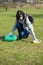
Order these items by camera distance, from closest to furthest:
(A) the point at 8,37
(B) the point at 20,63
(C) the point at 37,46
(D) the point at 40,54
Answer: (B) the point at 20,63 → (D) the point at 40,54 → (C) the point at 37,46 → (A) the point at 8,37

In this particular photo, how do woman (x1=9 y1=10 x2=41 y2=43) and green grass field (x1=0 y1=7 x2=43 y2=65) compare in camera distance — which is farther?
woman (x1=9 y1=10 x2=41 y2=43)

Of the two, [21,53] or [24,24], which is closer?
[21,53]

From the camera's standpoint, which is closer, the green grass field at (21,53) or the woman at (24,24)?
the green grass field at (21,53)

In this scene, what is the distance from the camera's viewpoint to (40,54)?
23.5 ft

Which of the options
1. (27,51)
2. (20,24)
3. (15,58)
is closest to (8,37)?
(20,24)

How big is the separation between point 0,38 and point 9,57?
254 cm

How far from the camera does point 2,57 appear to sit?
6949 millimetres

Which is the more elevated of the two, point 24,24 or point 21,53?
point 24,24

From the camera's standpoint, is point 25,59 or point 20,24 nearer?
point 25,59

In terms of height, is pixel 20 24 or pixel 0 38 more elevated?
pixel 20 24

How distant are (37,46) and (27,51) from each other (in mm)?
677

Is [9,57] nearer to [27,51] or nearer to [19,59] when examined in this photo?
[19,59]

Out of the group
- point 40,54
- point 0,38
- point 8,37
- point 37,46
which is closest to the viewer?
point 40,54

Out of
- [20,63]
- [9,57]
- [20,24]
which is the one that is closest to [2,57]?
[9,57]
